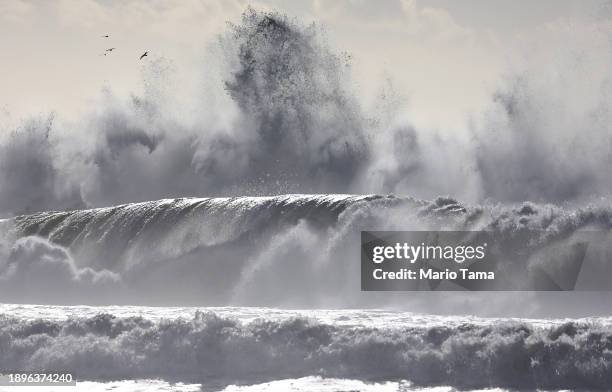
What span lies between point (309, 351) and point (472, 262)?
7634mm

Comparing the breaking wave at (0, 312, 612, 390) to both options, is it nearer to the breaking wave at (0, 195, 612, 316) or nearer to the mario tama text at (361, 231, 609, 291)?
the breaking wave at (0, 195, 612, 316)

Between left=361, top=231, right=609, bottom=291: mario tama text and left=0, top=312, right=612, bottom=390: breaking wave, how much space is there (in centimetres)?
519

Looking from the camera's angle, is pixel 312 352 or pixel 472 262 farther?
pixel 472 262

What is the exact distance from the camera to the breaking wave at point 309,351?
14.4m

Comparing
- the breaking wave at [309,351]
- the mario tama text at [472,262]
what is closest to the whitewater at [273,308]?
the breaking wave at [309,351]

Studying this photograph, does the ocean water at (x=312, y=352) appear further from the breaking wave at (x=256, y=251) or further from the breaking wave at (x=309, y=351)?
the breaking wave at (x=256, y=251)

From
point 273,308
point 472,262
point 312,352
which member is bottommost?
point 312,352

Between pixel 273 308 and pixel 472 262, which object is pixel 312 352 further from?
pixel 472 262

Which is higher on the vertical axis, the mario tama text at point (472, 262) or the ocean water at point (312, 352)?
the mario tama text at point (472, 262)

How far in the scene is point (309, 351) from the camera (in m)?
15.9

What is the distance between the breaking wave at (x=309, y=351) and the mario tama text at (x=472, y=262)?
5191mm

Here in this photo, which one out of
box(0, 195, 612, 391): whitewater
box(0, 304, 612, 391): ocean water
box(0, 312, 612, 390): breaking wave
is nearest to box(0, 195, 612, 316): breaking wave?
box(0, 195, 612, 391): whitewater

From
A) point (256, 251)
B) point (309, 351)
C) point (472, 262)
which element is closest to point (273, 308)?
point (256, 251)

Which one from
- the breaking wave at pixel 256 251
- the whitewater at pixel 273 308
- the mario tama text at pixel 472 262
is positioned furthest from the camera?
the breaking wave at pixel 256 251
